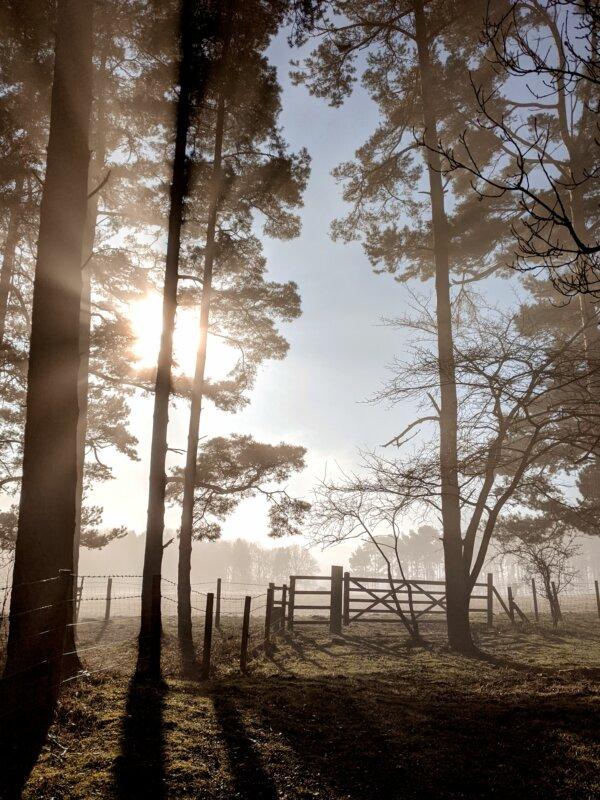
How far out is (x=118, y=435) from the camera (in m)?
16.4

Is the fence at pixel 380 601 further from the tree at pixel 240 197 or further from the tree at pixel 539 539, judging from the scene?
the tree at pixel 240 197

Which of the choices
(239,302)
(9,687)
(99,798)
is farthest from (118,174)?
(99,798)

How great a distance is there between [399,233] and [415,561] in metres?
98.4

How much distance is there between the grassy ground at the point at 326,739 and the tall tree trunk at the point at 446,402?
357 centimetres

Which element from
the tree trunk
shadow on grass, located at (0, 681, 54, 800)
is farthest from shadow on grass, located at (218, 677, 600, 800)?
the tree trunk

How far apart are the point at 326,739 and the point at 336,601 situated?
986cm

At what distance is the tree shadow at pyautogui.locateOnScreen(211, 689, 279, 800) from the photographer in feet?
9.95

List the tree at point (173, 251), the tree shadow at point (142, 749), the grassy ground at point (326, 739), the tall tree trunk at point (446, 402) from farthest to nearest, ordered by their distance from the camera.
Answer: the tall tree trunk at point (446, 402) → the tree at point (173, 251) → the grassy ground at point (326, 739) → the tree shadow at point (142, 749)

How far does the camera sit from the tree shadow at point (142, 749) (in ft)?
9.56

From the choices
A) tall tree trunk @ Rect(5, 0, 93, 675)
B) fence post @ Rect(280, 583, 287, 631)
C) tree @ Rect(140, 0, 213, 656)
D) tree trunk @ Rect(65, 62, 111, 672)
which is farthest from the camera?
fence post @ Rect(280, 583, 287, 631)

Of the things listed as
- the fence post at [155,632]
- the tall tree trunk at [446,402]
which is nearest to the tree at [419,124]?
the tall tree trunk at [446,402]

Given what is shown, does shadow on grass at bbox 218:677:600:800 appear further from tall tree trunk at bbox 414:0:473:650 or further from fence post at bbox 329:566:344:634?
fence post at bbox 329:566:344:634

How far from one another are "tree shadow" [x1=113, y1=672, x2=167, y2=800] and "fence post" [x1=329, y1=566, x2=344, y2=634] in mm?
8895

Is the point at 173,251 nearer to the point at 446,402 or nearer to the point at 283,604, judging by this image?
the point at 446,402
